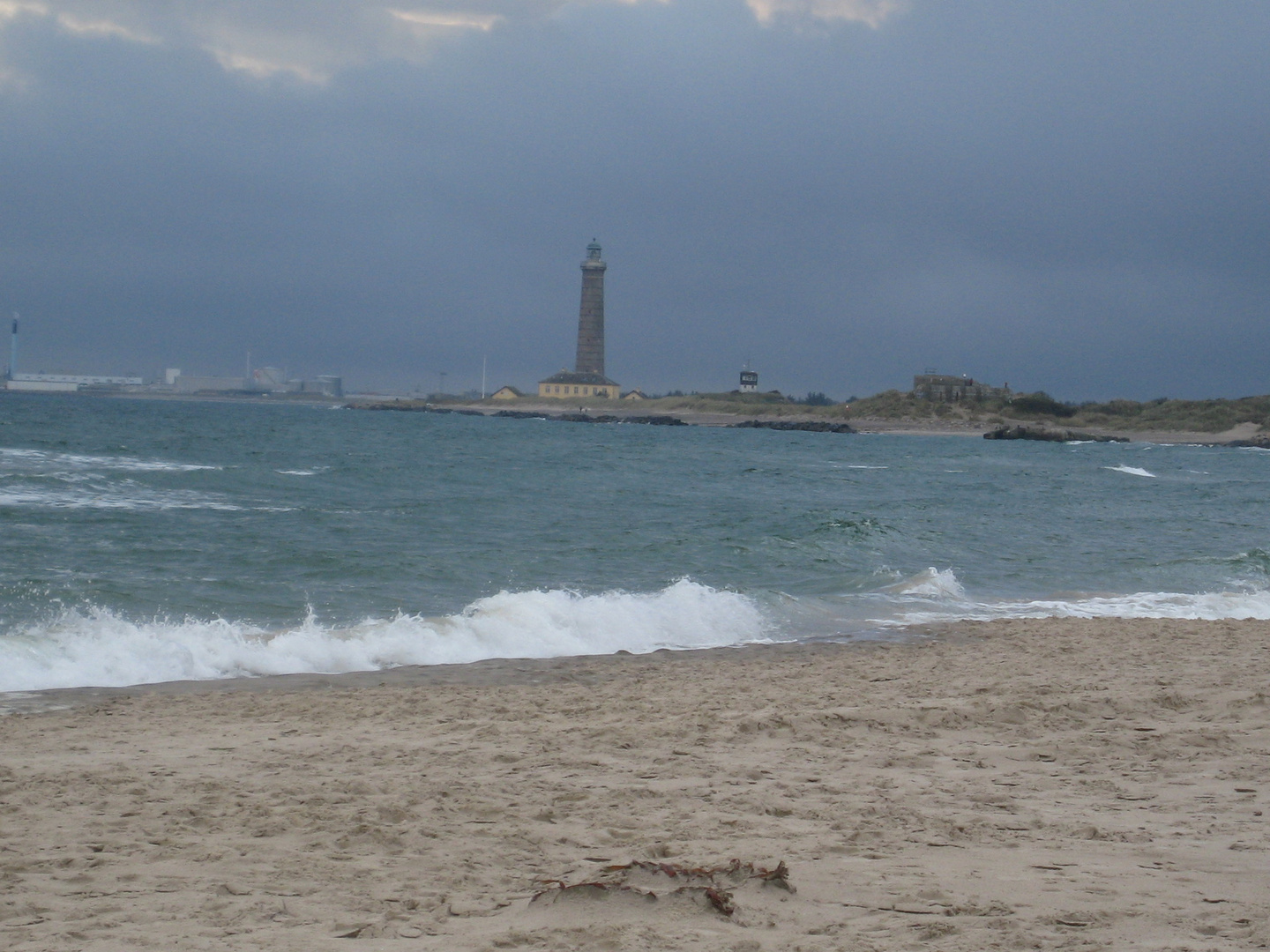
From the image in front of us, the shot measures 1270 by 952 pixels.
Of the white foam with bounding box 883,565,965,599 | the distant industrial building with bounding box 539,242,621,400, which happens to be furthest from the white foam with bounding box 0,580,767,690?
the distant industrial building with bounding box 539,242,621,400

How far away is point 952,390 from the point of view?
Result: 383 ft

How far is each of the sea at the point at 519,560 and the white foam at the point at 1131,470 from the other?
9393 millimetres

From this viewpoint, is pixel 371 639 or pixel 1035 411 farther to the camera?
pixel 1035 411

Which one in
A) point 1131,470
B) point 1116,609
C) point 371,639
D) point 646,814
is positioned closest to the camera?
point 646,814

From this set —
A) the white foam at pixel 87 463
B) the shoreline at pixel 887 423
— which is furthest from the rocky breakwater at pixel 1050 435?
the white foam at pixel 87 463

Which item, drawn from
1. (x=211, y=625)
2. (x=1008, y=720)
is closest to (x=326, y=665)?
(x=211, y=625)

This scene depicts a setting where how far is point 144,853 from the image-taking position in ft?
15.2

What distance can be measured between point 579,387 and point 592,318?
612 inches

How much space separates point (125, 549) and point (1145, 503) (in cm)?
2694

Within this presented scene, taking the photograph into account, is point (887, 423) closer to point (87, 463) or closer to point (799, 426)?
point (799, 426)

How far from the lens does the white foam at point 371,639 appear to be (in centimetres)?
941

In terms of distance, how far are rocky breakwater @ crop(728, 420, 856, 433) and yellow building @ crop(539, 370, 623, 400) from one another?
94.9 ft

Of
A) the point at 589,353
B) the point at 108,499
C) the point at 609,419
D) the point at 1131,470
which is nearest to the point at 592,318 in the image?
the point at 589,353

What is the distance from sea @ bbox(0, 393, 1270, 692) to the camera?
1095 cm
